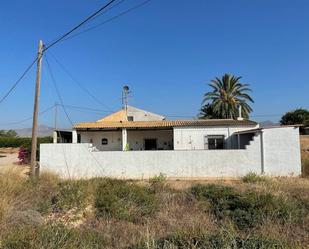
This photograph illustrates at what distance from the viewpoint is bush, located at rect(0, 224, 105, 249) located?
5421mm

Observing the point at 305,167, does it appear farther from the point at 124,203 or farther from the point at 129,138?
the point at 124,203

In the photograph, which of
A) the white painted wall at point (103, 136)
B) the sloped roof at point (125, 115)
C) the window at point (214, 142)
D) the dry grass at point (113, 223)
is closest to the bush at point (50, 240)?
the dry grass at point (113, 223)

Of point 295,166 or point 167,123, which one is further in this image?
point 167,123

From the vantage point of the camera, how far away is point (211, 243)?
554 centimetres

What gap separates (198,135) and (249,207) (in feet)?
57.1

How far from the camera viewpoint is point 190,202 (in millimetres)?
11336

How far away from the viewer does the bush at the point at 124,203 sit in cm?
985

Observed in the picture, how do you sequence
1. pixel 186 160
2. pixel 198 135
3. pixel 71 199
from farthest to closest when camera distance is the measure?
1. pixel 198 135
2. pixel 186 160
3. pixel 71 199

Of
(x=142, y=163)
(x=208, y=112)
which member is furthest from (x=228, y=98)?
(x=142, y=163)

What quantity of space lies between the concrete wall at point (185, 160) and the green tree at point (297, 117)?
41434 mm

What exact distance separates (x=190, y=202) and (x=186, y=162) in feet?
36.4

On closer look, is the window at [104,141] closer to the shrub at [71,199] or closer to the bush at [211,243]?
the shrub at [71,199]

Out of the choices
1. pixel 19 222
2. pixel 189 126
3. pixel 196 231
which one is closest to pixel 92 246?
pixel 196 231

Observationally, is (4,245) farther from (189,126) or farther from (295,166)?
(189,126)
